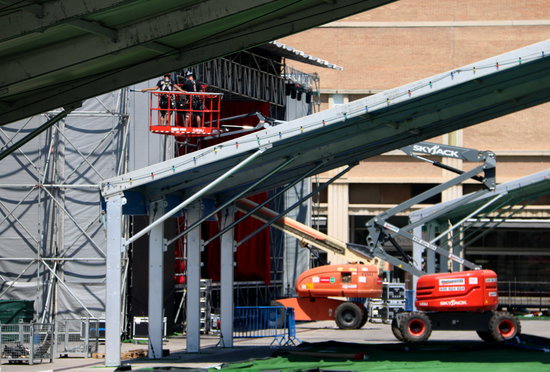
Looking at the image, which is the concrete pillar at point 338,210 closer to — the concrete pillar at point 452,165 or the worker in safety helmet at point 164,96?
the concrete pillar at point 452,165

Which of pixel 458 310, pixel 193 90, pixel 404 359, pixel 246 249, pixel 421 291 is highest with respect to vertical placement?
pixel 193 90

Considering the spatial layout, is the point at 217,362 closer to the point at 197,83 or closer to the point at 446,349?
the point at 446,349

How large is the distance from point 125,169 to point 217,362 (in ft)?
36.8

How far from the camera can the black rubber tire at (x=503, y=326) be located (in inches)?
1157

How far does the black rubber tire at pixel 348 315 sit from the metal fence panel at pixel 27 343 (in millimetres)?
13753

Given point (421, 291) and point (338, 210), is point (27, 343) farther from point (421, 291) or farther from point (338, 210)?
point (338, 210)

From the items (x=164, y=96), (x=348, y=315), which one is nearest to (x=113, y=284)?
(x=164, y=96)

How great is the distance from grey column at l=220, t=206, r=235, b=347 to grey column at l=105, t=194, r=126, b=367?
5.40 metres

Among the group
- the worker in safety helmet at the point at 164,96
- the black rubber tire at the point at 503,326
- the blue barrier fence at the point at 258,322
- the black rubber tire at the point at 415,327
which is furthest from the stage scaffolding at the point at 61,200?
the black rubber tire at the point at 503,326

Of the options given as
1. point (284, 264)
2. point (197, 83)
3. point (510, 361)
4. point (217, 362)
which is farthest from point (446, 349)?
point (284, 264)

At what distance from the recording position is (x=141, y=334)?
33.2 metres

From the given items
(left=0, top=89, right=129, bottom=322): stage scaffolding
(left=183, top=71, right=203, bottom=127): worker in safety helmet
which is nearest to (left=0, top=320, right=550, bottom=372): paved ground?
(left=0, top=89, right=129, bottom=322): stage scaffolding

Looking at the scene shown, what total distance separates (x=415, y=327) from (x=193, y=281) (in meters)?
6.68

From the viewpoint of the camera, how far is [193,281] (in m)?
28.2
